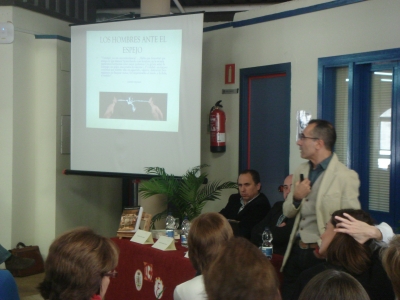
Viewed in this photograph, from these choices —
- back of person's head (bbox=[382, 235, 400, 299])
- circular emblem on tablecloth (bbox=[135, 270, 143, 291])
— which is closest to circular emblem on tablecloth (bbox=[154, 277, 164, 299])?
circular emblem on tablecloth (bbox=[135, 270, 143, 291])

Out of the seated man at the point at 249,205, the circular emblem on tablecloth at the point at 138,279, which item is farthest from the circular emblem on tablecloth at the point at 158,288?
the seated man at the point at 249,205

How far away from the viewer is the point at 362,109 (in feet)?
13.7

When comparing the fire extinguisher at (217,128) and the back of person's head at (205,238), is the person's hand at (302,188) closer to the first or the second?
the back of person's head at (205,238)

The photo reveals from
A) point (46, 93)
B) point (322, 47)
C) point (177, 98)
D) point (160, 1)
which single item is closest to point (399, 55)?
point (322, 47)

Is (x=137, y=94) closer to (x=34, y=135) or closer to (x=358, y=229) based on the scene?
(x=34, y=135)

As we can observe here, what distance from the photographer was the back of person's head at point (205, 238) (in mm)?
2203

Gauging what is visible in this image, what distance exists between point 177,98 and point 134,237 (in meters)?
1.58

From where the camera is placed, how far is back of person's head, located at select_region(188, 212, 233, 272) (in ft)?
7.23

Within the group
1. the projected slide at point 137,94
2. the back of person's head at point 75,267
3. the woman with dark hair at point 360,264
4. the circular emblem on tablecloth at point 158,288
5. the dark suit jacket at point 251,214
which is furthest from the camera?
the projected slide at point 137,94

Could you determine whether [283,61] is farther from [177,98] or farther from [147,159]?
[147,159]

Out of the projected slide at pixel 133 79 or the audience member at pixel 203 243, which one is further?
the projected slide at pixel 133 79

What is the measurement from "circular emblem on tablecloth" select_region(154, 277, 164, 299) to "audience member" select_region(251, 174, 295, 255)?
749 mm

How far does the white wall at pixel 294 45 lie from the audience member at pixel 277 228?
93 cm

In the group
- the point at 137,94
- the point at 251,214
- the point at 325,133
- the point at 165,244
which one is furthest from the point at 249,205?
the point at 137,94
